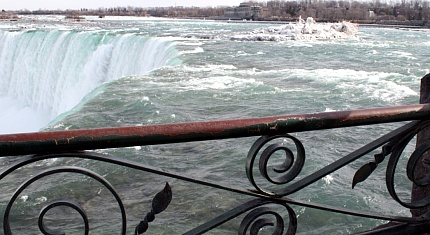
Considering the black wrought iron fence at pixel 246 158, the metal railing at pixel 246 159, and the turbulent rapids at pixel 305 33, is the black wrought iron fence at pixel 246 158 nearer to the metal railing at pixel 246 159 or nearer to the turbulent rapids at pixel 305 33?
the metal railing at pixel 246 159

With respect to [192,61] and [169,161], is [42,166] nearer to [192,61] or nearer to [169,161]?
[169,161]

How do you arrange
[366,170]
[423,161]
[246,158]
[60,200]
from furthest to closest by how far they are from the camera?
[423,161], [366,170], [246,158], [60,200]

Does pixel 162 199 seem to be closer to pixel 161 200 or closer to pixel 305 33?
pixel 161 200

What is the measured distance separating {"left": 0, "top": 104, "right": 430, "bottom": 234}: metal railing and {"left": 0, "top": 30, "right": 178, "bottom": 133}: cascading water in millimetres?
16591

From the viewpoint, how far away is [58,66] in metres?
21.5

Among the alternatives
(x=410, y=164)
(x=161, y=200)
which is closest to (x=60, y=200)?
(x=161, y=200)

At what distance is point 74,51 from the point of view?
2169cm

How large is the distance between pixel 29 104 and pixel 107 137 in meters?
23.4

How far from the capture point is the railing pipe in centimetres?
116

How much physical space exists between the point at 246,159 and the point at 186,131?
219 millimetres

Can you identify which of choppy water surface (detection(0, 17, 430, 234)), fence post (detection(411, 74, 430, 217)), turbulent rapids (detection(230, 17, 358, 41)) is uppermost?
turbulent rapids (detection(230, 17, 358, 41))

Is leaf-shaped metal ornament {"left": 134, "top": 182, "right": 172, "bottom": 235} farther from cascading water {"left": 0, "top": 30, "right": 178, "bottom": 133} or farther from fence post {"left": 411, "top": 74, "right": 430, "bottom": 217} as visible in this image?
cascading water {"left": 0, "top": 30, "right": 178, "bottom": 133}

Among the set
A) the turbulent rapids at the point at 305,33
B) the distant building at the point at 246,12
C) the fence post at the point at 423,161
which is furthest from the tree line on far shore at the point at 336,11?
the fence post at the point at 423,161

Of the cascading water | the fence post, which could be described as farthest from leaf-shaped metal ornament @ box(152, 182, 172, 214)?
the cascading water
